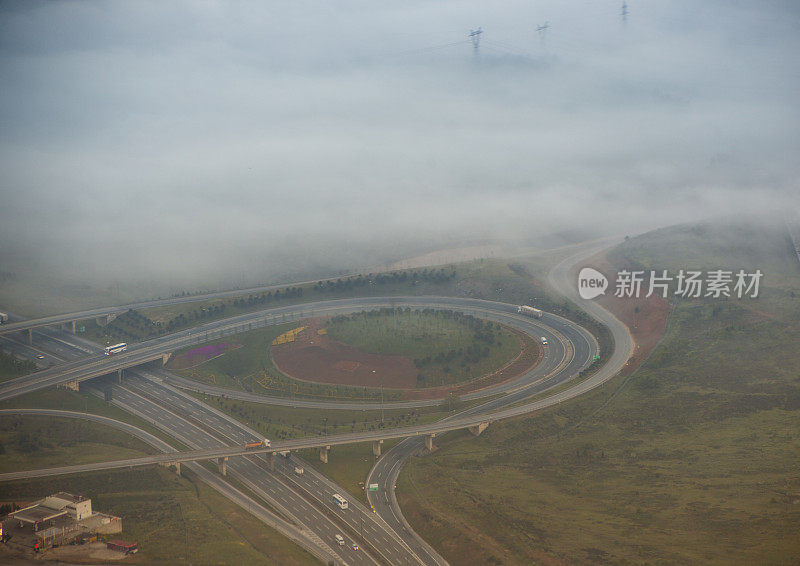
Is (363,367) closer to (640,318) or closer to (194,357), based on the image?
(194,357)

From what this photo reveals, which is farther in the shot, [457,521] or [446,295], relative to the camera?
[446,295]

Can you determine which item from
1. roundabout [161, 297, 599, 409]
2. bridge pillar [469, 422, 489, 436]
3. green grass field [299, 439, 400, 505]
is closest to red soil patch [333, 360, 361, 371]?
roundabout [161, 297, 599, 409]

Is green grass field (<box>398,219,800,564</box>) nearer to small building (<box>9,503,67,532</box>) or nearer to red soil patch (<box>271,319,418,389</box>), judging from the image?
red soil patch (<box>271,319,418,389</box>)

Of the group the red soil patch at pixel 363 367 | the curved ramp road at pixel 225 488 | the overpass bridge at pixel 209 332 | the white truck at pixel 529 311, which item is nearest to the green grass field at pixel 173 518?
the curved ramp road at pixel 225 488

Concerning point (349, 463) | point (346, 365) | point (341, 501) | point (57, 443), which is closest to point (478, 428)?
point (349, 463)

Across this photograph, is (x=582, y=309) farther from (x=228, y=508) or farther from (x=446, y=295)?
(x=228, y=508)

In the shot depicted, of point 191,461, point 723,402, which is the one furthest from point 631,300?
point 191,461

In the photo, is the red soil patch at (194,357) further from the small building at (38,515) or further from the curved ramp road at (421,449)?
the small building at (38,515)
